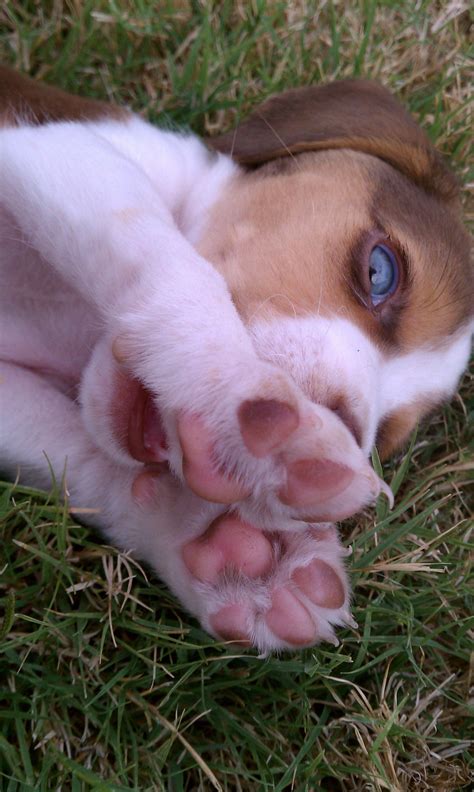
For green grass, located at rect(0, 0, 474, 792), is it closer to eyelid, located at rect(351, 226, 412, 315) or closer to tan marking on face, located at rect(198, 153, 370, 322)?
Answer: eyelid, located at rect(351, 226, 412, 315)

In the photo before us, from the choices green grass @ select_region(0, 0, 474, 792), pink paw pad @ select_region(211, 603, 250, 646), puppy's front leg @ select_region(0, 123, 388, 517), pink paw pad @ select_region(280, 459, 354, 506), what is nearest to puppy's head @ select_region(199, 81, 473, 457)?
puppy's front leg @ select_region(0, 123, 388, 517)

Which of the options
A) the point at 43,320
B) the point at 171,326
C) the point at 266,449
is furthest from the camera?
the point at 43,320

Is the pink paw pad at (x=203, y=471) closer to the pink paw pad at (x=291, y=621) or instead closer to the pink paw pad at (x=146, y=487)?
the pink paw pad at (x=291, y=621)

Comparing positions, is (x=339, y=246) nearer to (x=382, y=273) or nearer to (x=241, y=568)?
(x=382, y=273)

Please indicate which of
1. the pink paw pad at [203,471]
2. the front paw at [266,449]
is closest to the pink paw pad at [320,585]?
the front paw at [266,449]

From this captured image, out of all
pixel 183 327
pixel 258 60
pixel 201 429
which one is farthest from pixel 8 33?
pixel 201 429

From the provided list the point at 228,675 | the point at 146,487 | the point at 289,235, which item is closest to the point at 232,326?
the point at 289,235
